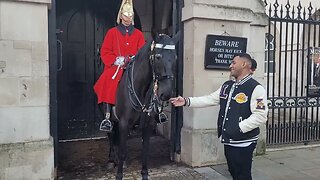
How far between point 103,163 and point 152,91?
2.50 meters

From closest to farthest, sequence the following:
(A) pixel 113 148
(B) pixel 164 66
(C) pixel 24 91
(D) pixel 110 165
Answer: (B) pixel 164 66, (C) pixel 24 91, (D) pixel 110 165, (A) pixel 113 148

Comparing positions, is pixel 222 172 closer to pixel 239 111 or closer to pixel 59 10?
pixel 239 111

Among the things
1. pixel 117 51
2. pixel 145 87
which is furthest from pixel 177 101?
pixel 117 51

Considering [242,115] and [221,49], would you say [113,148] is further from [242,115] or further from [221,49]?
[242,115]

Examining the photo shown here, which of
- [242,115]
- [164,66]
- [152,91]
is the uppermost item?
[164,66]

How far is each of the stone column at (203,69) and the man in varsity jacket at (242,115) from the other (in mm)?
2048

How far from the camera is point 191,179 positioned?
5.23 metres

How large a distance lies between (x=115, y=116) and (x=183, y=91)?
1580mm

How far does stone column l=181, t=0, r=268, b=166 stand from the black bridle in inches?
61.2

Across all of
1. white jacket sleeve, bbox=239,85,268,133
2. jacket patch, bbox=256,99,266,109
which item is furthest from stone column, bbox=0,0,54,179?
jacket patch, bbox=256,99,266,109

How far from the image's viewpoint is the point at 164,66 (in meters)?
3.71

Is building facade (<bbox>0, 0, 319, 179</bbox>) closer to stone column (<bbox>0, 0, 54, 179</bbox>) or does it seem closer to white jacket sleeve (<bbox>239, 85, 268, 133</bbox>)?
stone column (<bbox>0, 0, 54, 179</bbox>)

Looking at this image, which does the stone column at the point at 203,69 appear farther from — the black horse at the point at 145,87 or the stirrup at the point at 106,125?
the stirrup at the point at 106,125

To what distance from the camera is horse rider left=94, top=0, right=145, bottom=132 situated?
4996 millimetres
